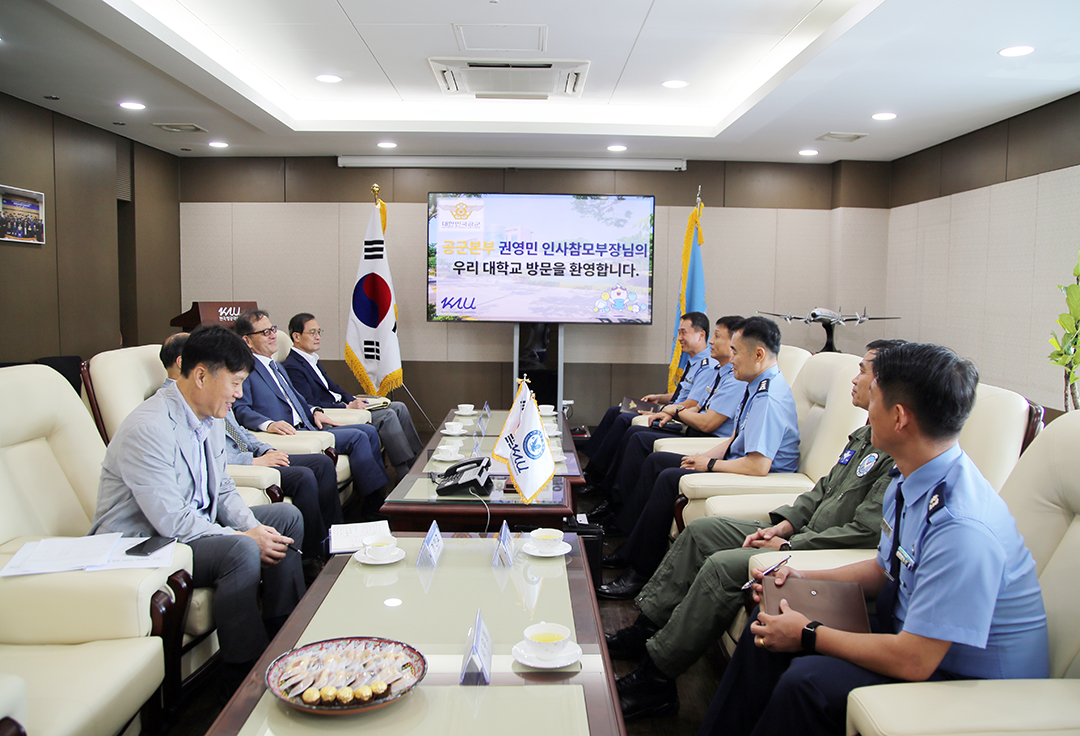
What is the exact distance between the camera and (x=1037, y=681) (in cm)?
135

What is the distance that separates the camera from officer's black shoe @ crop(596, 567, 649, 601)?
2.95 meters

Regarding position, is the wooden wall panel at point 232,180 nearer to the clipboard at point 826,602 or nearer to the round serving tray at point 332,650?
the round serving tray at point 332,650

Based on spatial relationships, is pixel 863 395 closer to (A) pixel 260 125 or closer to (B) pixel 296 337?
(B) pixel 296 337

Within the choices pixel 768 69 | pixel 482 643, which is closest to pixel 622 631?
pixel 482 643

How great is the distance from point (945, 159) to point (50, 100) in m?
6.30

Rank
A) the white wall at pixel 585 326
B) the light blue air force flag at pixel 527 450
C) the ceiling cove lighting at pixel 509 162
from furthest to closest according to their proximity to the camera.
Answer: the white wall at pixel 585 326 < the ceiling cove lighting at pixel 509 162 < the light blue air force flag at pixel 527 450

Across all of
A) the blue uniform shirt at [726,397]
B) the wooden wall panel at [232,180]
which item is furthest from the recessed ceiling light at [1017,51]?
the wooden wall panel at [232,180]

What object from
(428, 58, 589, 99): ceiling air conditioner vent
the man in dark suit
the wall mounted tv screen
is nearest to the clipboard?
the man in dark suit

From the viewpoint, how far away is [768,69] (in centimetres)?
452

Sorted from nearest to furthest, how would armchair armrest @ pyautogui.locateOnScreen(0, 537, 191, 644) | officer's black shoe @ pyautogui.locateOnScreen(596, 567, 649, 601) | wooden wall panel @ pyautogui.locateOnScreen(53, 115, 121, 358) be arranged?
armchair armrest @ pyautogui.locateOnScreen(0, 537, 191, 644)
officer's black shoe @ pyautogui.locateOnScreen(596, 567, 649, 601)
wooden wall panel @ pyautogui.locateOnScreen(53, 115, 121, 358)

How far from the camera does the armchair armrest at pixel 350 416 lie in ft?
14.6

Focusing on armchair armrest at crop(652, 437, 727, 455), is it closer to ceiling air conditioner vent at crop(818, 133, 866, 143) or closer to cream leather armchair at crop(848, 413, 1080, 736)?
cream leather armchair at crop(848, 413, 1080, 736)

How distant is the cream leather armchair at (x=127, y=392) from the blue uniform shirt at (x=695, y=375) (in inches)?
102

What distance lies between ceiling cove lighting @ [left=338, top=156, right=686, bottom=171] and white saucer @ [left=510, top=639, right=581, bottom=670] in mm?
5224
